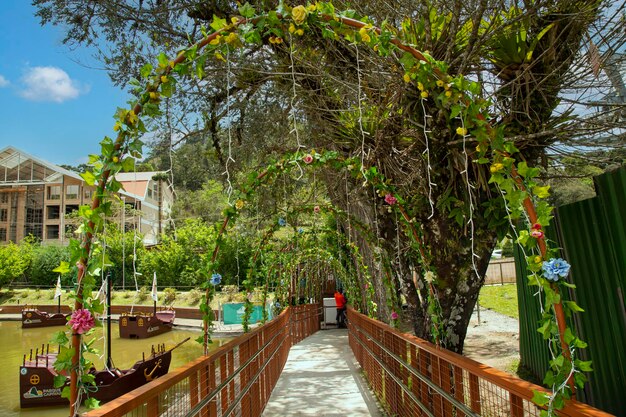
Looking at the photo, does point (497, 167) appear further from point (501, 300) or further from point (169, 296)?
point (169, 296)

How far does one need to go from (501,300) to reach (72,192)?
109 feet

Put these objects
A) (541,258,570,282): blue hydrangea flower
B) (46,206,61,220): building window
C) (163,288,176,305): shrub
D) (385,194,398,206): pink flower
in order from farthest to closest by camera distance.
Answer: (46,206,61,220): building window → (163,288,176,305): shrub → (385,194,398,206): pink flower → (541,258,570,282): blue hydrangea flower

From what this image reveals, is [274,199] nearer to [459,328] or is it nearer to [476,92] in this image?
[459,328]

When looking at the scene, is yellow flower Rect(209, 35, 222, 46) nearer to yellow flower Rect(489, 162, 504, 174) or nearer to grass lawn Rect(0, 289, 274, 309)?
yellow flower Rect(489, 162, 504, 174)

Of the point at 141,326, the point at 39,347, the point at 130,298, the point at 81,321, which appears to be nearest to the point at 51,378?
the point at 141,326

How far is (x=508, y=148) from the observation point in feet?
8.01

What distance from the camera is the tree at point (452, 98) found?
3959 mm

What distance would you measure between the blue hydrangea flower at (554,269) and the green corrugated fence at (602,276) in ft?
4.16

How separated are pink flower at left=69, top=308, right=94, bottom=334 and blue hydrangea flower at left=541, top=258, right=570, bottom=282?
2.30 metres

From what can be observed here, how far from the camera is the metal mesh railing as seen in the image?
2.10 meters

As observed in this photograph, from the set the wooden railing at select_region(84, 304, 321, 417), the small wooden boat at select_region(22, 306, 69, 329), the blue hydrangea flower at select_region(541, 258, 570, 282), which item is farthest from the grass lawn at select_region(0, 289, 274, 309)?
the blue hydrangea flower at select_region(541, 258, 570, 282)

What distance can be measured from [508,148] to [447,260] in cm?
247

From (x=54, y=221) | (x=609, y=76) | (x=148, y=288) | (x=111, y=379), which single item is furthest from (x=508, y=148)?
(x=54, y=221)

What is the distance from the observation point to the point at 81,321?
2.52m
